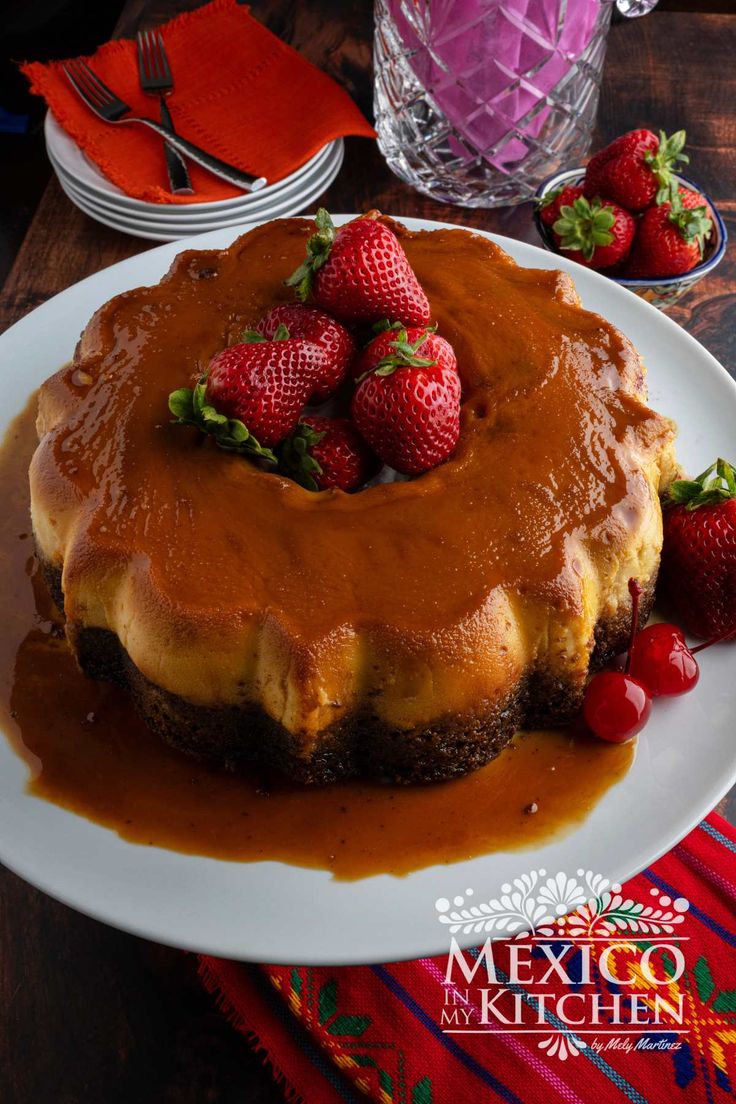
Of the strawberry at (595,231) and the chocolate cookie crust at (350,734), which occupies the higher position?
the strawberry at (595,231)

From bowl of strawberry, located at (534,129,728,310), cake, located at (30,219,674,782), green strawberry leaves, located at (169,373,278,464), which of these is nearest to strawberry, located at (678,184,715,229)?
bowl of strawberry, located at (534,129,728,310)

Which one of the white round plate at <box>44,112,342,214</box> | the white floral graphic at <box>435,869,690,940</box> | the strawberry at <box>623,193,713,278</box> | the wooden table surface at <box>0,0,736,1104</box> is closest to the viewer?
the white floral graphic at <box>435,869,690,940</box>

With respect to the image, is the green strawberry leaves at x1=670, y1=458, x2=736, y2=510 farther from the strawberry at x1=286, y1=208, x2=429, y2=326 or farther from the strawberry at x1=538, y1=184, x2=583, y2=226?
the strawberry at x1=538, y1=184, x2=583, y2=226

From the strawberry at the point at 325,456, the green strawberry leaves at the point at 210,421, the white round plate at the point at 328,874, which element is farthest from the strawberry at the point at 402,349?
the white round plate at the point at 328,874

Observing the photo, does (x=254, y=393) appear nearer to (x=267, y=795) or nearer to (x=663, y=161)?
(x=267, y=795)

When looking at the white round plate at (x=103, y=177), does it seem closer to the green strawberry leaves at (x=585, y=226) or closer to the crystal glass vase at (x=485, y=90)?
the crystal glass vase at (x=485, y=90)

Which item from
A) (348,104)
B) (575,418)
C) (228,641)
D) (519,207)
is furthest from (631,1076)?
(348,104)
